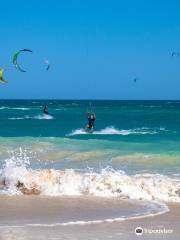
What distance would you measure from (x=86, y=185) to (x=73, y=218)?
2590mm

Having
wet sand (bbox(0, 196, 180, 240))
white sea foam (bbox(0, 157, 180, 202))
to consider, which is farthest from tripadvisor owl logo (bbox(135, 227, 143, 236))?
white sea foam (bbox(0, 157, 180, 202))

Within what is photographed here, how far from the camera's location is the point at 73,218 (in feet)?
27.2

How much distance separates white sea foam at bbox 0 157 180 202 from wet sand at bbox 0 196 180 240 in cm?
60

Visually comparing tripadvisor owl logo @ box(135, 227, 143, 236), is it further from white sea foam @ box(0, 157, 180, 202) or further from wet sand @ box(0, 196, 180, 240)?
white sea foam @ box(0, 157, 180, 202)

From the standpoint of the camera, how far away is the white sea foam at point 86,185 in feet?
34.0

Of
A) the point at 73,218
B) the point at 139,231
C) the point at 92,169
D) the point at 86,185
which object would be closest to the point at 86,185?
the point at 86,185

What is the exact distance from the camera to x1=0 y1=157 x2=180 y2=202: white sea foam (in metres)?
10.4

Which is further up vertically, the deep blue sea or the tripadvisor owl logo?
the deep blue sea

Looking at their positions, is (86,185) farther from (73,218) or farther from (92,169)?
(92,169)

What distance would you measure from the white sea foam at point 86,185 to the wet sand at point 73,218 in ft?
1.97

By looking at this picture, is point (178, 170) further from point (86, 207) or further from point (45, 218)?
point (45, 218)

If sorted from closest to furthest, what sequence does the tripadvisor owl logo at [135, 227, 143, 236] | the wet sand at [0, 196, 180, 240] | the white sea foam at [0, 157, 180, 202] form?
the wet sand at [0, 196, 180, 240]
the tripadvisor owl logo at [135, 227, 143, 236]
the white sea foam at [0, 157, 180, 202]

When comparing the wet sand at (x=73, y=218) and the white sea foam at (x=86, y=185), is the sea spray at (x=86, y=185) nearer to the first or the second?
the white sea foam at (x=86, y=185)

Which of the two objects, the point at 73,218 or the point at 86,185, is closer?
the point at 73,218
